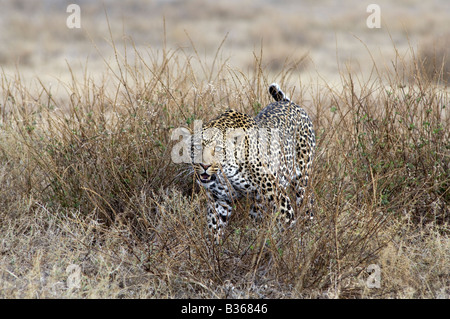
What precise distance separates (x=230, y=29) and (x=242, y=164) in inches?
494

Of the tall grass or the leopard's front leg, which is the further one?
the leopard's front leg

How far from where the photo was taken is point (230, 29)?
1667 cm

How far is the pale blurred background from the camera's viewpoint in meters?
16.6

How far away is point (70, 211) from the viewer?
5.14 meters

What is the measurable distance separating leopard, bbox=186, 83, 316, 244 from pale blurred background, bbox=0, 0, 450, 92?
9.63 meters

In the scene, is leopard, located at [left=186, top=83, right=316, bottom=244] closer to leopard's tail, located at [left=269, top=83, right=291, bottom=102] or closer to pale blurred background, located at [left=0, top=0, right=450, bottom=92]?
leopard's tail, located at [left=269, top=83, right=291, bottom=102]

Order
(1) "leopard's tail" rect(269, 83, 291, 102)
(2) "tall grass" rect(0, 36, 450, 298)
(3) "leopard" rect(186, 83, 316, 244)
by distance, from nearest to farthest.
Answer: (2) "tall grass" rect(0, 36, 450, 298) → (3) "leopard" rect(186, 83, 316, 244) → (1) "leopard's tail" rect(269, 83, 291, 102)

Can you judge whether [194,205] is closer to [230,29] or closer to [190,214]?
[190,214]

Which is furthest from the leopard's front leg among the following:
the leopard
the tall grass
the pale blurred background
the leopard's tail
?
the pale blurred background

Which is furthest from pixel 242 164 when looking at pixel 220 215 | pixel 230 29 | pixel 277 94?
pixel 230 29

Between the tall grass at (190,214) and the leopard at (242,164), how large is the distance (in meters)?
0.17

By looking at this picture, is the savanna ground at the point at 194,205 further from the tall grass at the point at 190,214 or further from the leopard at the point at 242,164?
the leopard at the point at 242,164

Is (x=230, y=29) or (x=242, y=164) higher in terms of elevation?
(x=230, y=29)
